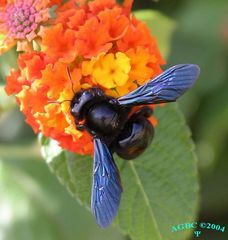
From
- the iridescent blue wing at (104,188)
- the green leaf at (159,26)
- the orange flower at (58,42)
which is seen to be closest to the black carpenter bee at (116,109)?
the iridescent blue wing at (104,188)

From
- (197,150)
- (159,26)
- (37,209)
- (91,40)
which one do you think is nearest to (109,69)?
(91,40)

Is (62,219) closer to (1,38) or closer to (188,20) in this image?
(1,38)

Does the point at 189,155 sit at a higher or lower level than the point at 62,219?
higher

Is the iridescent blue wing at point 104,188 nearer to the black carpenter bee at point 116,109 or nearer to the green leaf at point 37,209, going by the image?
the black carpenter bee at point 116,109

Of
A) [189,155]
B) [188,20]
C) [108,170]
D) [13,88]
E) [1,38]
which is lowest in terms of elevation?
[188,20]

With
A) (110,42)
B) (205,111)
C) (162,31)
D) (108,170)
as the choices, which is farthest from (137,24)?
(205,111)

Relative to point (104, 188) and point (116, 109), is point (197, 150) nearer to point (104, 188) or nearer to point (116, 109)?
point (116, 109)

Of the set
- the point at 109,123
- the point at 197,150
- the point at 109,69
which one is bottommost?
the point at 197,150
